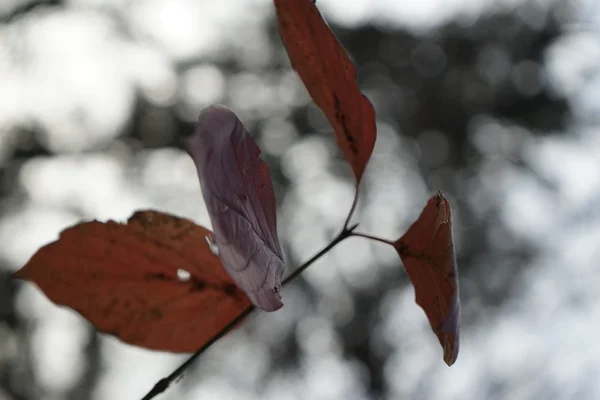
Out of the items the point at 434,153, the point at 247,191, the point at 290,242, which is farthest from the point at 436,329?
the point at 434,153

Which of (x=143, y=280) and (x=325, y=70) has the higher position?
(x=325, y=70)

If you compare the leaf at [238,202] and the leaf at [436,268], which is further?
the leaf at [436,268]

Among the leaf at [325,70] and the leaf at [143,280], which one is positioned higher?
the leaf at [325,70]

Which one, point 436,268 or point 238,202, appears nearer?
point 238,202
